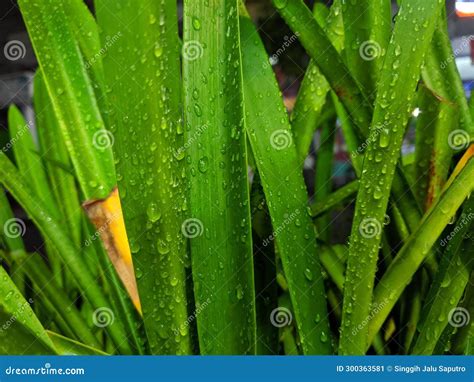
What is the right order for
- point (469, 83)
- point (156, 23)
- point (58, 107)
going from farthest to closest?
point (469, 83) → point (58, 107) → point (156, 23)

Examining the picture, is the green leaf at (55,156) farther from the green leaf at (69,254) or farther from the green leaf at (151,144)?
the green leaf at (151,144)

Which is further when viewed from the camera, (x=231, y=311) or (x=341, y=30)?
(x=341, y=30)

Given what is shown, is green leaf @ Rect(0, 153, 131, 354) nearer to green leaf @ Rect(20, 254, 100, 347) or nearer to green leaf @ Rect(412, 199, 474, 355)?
green leaf @ Rect(20, 254, 100, 347)

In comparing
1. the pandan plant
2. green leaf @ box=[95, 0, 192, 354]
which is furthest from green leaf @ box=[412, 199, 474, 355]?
green leaf @ box=[95, 0, 192, 354]

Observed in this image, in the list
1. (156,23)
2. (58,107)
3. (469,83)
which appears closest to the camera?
(156,23)

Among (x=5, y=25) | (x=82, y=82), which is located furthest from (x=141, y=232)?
(x=5, y=25)

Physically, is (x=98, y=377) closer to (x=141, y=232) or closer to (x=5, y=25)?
(x=141, y=232)

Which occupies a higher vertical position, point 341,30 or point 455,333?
point 341,30
